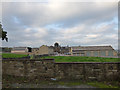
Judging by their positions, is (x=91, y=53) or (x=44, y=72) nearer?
(x=44, y=72)

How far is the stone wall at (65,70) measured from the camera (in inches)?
264

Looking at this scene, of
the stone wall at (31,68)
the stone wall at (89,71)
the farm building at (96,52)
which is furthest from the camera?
the farm building at (96,52)

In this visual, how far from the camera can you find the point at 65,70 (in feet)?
22.6

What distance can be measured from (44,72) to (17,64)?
7.14 feet

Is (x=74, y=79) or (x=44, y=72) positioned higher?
(x=44, y=72)

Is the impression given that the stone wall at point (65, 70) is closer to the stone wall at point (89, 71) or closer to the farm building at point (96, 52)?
the stone wall at point (89, 71)

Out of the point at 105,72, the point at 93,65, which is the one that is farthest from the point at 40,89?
the point at 105,72

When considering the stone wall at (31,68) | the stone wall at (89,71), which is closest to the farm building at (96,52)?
the stone wall at (89,71)

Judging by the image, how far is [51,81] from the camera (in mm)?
6594

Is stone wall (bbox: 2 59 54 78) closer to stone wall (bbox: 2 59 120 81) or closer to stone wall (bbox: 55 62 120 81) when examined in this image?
stone wall (bbox: 2 59 120 81)

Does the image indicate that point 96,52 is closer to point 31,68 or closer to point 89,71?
point 89,71

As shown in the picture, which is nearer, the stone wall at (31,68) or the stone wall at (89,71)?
the stone wall at (89,71)

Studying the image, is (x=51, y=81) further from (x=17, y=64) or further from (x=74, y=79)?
(x=17, y=64)

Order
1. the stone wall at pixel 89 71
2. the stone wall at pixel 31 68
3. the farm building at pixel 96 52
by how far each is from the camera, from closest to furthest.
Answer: the stone wall at pixel 89 71, the stone wall at pixel 31 68, the farm building at pixel 96 52
